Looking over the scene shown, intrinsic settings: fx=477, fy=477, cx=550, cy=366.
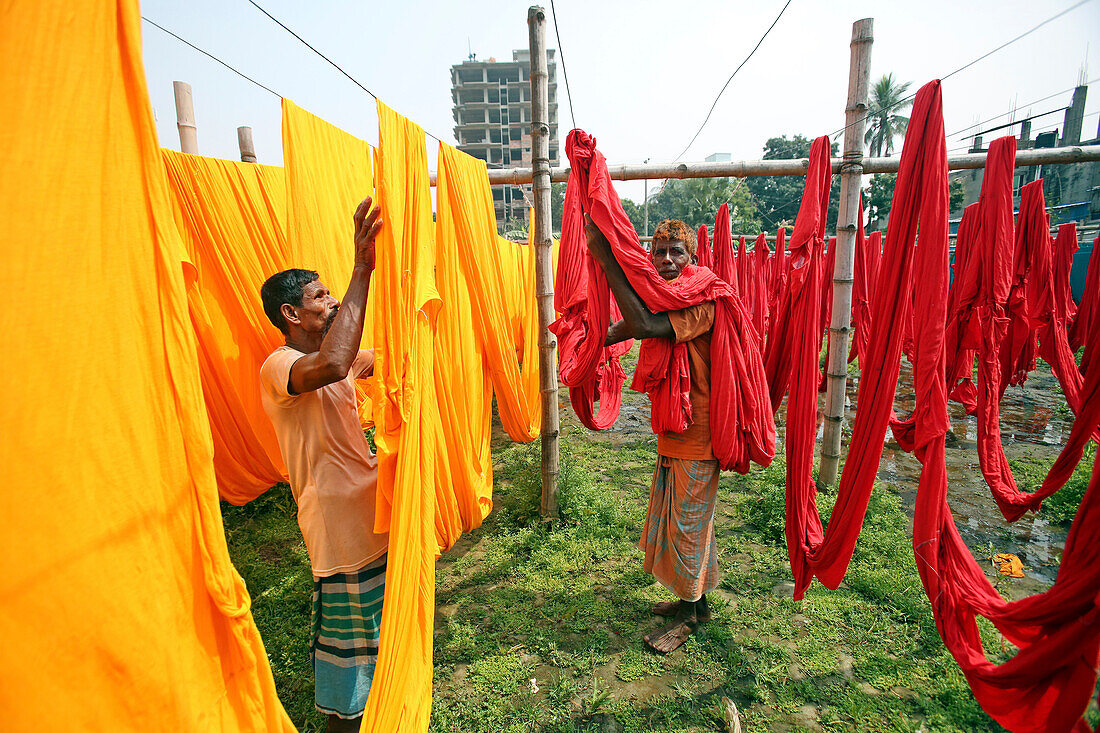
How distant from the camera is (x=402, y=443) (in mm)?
1862

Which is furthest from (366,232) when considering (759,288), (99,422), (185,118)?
(759,288)

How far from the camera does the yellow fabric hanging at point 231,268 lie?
314 cm

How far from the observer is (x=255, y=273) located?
337 centimetres

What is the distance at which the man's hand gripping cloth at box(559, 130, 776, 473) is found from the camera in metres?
2.29

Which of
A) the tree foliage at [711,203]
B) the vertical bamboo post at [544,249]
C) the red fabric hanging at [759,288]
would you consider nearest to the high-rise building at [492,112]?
the tree foliage at [711,203]

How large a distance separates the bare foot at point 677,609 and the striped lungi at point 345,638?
1.67 m

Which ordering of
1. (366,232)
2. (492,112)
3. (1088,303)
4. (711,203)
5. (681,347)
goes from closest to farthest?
(366,232) → (681,347) → (1088,303) → (711,203) → (492,112)

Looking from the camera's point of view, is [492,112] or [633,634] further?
[492,112]

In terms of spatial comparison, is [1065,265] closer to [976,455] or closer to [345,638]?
[976,455]

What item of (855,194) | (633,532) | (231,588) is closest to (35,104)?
(231,588)

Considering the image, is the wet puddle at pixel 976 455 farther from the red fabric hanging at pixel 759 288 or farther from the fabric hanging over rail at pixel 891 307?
the fabric hanging over rail at pixel 891 307

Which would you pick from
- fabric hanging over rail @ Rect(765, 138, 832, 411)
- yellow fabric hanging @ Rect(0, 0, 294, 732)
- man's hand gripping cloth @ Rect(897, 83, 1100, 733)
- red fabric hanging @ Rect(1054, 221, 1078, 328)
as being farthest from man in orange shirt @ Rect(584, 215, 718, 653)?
red fabric hanging @ Rect(1054, 221, 1078, 328)

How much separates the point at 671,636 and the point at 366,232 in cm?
257

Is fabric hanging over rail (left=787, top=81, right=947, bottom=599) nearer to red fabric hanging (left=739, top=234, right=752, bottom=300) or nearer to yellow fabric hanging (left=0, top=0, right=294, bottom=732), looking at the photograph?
yellow fabric hanging (left=0, top=0, right=294, bottom=732)
